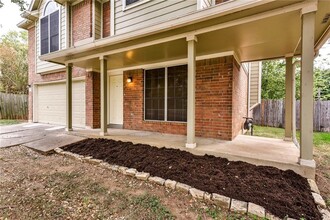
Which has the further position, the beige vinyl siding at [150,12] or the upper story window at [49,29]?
the upper story window at [49,29]

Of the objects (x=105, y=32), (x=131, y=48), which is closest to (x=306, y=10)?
(x=131, y=48)

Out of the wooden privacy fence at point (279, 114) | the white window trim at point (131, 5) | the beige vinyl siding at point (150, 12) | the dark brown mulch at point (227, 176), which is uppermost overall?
the white window trim at point (131, 5)

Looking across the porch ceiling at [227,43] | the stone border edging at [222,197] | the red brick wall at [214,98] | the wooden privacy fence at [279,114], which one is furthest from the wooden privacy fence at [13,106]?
the wooden privacy fence at [279,114]

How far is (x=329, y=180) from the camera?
323 cm

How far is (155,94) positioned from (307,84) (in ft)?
13.7

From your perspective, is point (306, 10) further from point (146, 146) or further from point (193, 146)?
point (146, 146)

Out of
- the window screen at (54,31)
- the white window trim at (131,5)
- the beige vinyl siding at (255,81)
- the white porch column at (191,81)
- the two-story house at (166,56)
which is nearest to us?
the two-story house at (166,56)

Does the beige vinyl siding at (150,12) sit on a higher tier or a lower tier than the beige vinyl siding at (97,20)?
lower

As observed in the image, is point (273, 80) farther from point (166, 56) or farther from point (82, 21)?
point (82, 21)

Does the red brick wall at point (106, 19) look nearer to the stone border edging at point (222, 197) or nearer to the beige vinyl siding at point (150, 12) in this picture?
the beige vinyl siding at point (150, 12)

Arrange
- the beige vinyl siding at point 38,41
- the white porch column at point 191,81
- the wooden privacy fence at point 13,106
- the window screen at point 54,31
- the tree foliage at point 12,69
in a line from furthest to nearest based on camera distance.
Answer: the tree foliage at point 12,69, the wooden privacy fence at point 13,106, the window screen at point 54,31, the beige vinyl siding at point 38,41, the white porch column at point 191,81

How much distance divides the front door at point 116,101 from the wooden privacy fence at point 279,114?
8.33 m

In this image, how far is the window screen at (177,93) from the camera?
5.43m

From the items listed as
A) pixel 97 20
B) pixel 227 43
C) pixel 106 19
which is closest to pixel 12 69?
pixel 97 20
